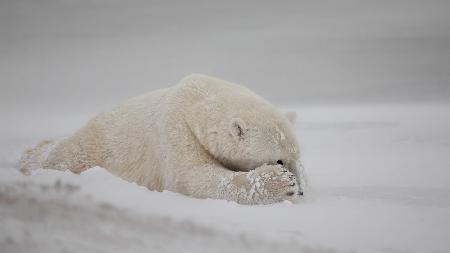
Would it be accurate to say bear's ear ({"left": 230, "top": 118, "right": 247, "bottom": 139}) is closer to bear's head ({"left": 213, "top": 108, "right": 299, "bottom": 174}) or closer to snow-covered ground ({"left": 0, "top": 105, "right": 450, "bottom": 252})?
bear's head ({"left": 213, "top": 108, "right": 299, "bottom": 174})

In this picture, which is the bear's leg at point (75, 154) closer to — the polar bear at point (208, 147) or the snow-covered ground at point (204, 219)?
the polar bear at point (208, 147)

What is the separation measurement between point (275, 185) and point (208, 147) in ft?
2.75

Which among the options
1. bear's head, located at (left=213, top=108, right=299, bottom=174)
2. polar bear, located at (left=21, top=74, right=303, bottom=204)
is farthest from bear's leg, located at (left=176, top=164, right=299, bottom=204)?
bear's head, located at (left=213, top=108, right=299, bottom=174)

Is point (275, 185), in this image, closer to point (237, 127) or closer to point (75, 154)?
point (237, 127)

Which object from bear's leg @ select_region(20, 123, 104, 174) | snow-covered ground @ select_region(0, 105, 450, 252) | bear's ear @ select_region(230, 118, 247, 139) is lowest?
snow-covered ground @ select_region(0, 105, 450, 252)

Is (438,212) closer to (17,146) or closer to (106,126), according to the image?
(106,126)

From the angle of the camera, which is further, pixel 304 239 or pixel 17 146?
pixel 17 146

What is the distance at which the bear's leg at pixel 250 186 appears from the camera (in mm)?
3941

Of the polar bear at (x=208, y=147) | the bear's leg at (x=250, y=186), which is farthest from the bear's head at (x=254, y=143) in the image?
the bear's leg at (x=250, y=186)

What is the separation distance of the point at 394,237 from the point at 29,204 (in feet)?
7.57

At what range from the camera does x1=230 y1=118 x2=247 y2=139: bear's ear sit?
4.25m

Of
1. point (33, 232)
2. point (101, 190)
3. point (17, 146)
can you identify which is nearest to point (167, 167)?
point (101, 190)

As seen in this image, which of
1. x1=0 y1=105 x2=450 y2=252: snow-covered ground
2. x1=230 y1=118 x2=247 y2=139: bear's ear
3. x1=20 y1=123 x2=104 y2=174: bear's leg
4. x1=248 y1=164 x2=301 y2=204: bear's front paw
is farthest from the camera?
x1=20 y1=123 x2=104 y2=174: bear's leg

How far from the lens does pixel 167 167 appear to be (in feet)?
14.5
